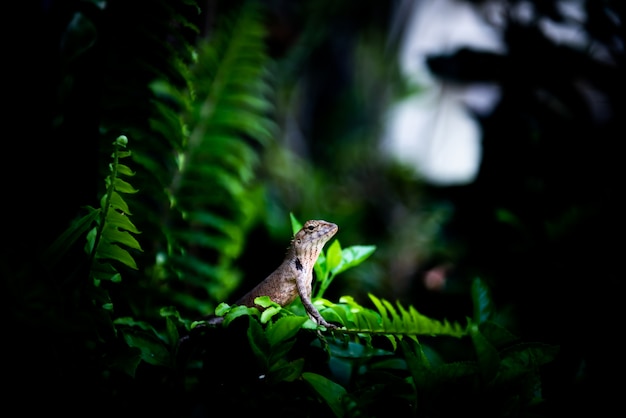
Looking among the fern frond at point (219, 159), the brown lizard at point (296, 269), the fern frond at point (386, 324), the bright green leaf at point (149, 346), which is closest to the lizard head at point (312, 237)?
the brown lizard at point (296, 269)

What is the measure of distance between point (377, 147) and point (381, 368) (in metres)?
5.75

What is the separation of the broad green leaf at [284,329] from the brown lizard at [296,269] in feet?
1.04

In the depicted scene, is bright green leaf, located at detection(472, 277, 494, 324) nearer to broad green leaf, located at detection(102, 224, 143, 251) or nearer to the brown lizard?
the brown lizard

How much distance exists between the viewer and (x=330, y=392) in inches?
38.9

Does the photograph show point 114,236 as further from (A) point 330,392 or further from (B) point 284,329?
(A) point 330,392

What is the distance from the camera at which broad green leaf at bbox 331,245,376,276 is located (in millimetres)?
1349

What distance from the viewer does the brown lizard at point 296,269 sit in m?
1.37

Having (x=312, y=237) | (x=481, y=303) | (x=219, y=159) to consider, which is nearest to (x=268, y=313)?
(x=312, y=237)

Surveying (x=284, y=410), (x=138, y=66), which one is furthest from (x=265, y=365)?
(x=138, y=66)

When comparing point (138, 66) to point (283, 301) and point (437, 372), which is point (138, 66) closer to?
point (283, 301)

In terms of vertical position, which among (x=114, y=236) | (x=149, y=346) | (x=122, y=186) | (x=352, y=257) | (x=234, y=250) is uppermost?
(x=122, y=186)

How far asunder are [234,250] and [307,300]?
1.18 metres

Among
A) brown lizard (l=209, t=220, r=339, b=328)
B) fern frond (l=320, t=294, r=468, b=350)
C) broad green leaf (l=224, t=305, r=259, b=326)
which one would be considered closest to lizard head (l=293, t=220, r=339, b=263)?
brown lizard (l=209, t=220, r=339, b=328)

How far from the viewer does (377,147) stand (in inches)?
268
